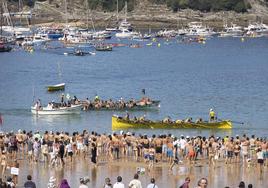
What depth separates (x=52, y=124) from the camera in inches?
2820

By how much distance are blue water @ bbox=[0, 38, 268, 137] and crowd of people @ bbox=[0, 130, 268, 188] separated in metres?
16.9

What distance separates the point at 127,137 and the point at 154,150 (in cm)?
300

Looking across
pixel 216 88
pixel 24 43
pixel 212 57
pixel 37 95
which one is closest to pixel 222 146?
pixel 37 95

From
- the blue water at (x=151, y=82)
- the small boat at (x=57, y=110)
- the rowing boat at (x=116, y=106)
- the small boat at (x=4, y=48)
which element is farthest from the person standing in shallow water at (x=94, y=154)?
the small boat at (x=4, y=48)

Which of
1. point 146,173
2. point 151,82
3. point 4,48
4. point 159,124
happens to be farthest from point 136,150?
point 4,48

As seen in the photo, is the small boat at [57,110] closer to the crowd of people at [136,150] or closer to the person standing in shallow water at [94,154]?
the crowd of people at [136,150]

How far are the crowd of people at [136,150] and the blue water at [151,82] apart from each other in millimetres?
16924

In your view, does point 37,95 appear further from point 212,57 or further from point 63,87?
point 212,57

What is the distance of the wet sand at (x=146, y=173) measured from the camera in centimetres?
4206

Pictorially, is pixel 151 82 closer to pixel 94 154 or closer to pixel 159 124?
pixel 159 124

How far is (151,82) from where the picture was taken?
116 m

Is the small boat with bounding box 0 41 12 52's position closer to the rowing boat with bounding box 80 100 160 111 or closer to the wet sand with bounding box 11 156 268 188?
the rowing boat with bounding box 80 100 160 111

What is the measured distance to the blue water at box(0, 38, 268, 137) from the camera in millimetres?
75144

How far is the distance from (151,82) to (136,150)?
2682 inches
